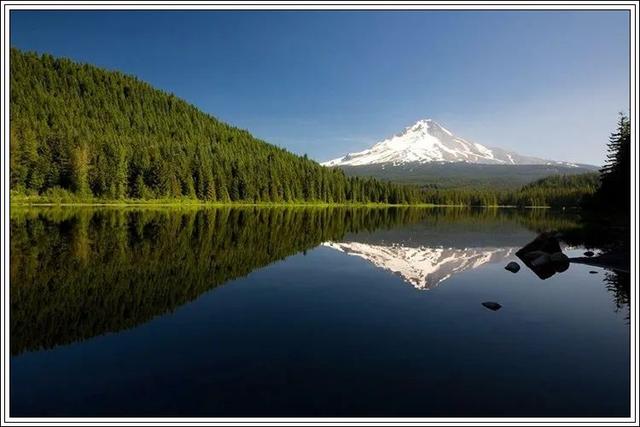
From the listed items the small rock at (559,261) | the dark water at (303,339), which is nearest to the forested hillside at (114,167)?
the dark water at (303,339)

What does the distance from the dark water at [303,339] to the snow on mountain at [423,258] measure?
1.86 feet

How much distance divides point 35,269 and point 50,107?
7331 inches

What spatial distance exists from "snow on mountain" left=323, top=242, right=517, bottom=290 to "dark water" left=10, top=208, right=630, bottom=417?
57 centimetres

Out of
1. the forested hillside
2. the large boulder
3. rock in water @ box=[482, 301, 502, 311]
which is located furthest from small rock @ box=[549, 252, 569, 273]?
the forested hillside

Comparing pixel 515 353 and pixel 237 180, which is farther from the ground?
pixel 237 180

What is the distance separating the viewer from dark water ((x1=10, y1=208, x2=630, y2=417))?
1087 cm

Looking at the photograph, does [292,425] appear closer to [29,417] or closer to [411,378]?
[411,378]

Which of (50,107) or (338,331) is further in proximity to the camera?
(50,107)

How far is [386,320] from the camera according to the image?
719 inches

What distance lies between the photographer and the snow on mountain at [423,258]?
29.1 meters

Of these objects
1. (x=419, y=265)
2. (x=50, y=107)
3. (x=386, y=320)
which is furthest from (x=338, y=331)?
(x=50, y=107)

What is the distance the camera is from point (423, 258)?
37094mm

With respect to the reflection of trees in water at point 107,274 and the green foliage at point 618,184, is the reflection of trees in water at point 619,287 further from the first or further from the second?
the green foliage at point 618,184

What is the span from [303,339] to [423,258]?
23786 millimetres
